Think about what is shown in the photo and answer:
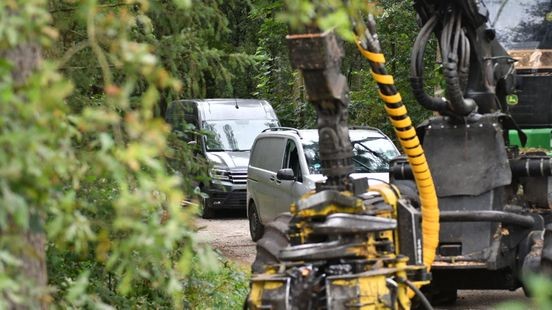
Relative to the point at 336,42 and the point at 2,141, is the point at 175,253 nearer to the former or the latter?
the point at 336,42

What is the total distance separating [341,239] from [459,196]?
3301mm

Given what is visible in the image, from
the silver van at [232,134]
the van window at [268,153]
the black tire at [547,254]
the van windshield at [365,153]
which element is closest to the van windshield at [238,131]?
the silver van at [232,134]

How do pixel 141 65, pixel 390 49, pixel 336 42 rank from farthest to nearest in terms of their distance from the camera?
pixel 390 49, pixel 336 42, pixel 141 65

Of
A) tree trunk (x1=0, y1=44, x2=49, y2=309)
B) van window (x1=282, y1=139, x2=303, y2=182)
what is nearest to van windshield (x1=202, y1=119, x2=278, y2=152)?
van window (x1=282, y1=139, x2=303, y2=182)

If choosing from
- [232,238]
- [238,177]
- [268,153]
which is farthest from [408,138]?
[238,177]

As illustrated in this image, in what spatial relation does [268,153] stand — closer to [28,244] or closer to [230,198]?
[230,198]

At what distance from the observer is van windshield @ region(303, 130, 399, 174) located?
56.3 ft

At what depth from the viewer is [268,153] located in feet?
62.8

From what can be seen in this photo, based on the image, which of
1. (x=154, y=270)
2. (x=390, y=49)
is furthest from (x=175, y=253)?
(x=390, y=49)

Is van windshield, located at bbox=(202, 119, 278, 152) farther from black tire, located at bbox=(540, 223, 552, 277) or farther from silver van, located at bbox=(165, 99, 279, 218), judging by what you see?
black tire, located at bbox=(540, 223, 552, 277)

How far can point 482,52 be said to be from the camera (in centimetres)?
1067

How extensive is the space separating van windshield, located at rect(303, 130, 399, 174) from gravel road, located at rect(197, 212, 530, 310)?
1858 mm

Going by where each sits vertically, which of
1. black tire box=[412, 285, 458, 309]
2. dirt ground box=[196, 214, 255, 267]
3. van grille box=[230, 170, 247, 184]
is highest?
van grille box=[230, 170, 247, 184]

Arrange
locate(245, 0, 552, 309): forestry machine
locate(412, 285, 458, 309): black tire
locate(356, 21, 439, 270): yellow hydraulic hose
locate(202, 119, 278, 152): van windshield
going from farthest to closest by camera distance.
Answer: locate(202, 119, 278, 152): van windshield < locate(412, 285, 458, 309): black tire < locate(356, 21, 439, 270): yellow hydraulic hose < locate(245, 0, 552, 309): forestry machine
